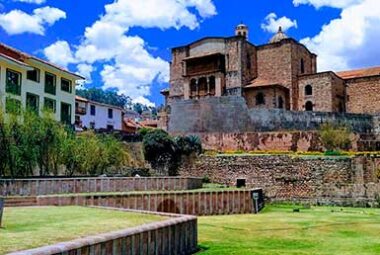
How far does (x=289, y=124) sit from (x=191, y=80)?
2036cm

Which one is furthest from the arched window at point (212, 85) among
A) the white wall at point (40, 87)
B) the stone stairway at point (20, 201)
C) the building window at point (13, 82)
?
the stone stairway at point (20, 201)

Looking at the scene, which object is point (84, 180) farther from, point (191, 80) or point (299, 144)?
point (191, 80)

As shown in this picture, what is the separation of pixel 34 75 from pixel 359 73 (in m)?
35.6

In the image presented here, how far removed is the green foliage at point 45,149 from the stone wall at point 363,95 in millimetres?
32065

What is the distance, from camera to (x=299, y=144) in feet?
119

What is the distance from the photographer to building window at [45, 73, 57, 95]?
38.2 metres

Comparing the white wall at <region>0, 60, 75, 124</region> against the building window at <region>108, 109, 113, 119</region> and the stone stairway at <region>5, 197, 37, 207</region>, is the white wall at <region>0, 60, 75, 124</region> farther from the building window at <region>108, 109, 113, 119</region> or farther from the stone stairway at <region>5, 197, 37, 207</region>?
the building window at <region>108, 109, 113, 119</region>

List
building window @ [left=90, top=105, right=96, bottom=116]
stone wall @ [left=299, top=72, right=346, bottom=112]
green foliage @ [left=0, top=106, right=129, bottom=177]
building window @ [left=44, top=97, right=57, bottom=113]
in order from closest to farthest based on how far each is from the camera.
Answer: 1. green foliage @ [left=0, top=106, right=129, bottom=177]
2. building window @ [left=44, top=97, right=57, bottom=113]
3. stone wall @ [left=299, top=72, right=346, bottom=112]
4. building window @ [left=90, top=105, right=96, bottom=116]

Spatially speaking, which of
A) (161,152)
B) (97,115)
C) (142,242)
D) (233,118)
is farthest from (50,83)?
(142,242)

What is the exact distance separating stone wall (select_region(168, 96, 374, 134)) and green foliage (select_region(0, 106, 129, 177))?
1030 cm

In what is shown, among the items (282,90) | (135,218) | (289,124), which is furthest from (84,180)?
(282,90)

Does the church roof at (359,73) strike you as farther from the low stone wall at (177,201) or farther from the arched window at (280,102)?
the low stone wall at (177,201)

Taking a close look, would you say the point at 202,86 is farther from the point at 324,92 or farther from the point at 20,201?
the point at 20,201

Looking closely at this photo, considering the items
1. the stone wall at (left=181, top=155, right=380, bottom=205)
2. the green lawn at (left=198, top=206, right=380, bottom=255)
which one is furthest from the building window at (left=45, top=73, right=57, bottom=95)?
the green lawn at (left=198, top=206, right=380, bottom=255)
